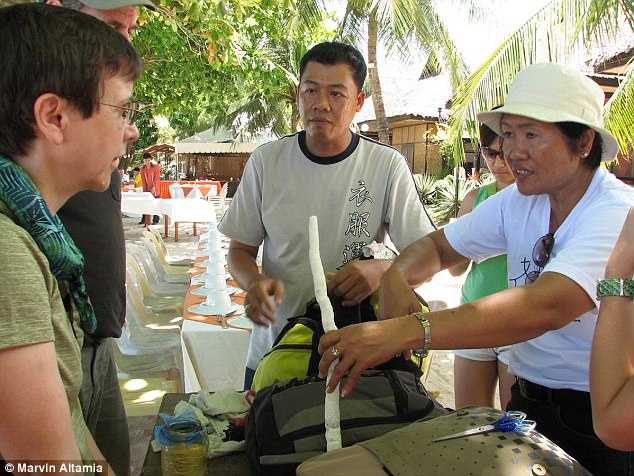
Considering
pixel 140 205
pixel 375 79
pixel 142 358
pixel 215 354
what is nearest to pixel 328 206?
pixel 215 354

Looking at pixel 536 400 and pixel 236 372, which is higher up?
pixel 536 400

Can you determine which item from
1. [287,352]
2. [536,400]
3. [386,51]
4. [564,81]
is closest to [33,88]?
[287,352]

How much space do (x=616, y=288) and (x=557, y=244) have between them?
44 centimetres

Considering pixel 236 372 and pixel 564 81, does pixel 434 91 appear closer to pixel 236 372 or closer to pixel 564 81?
pixel 236 372

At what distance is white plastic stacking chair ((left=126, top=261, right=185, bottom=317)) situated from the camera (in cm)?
525

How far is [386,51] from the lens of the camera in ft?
49.5

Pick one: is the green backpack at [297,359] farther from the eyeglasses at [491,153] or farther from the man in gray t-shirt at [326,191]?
the eyeglasses at [491,153]

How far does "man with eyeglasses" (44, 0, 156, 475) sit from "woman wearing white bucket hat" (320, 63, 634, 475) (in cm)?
106

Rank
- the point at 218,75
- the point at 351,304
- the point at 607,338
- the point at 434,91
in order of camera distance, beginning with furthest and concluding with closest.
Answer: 1. the point at 434,91
2. the point at 218,75
3. the point at 351,304
4. the point at 607,338

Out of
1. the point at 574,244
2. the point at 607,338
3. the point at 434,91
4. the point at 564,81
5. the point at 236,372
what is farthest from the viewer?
the point at 434,91

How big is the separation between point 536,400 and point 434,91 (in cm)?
1996

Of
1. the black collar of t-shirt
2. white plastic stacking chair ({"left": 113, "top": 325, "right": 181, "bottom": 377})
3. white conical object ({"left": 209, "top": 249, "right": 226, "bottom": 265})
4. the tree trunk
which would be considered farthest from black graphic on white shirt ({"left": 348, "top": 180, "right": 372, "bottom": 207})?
the tree trunk

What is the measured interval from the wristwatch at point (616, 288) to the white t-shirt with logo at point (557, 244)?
0.16m

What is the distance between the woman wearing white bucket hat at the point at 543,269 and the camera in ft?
4.75
